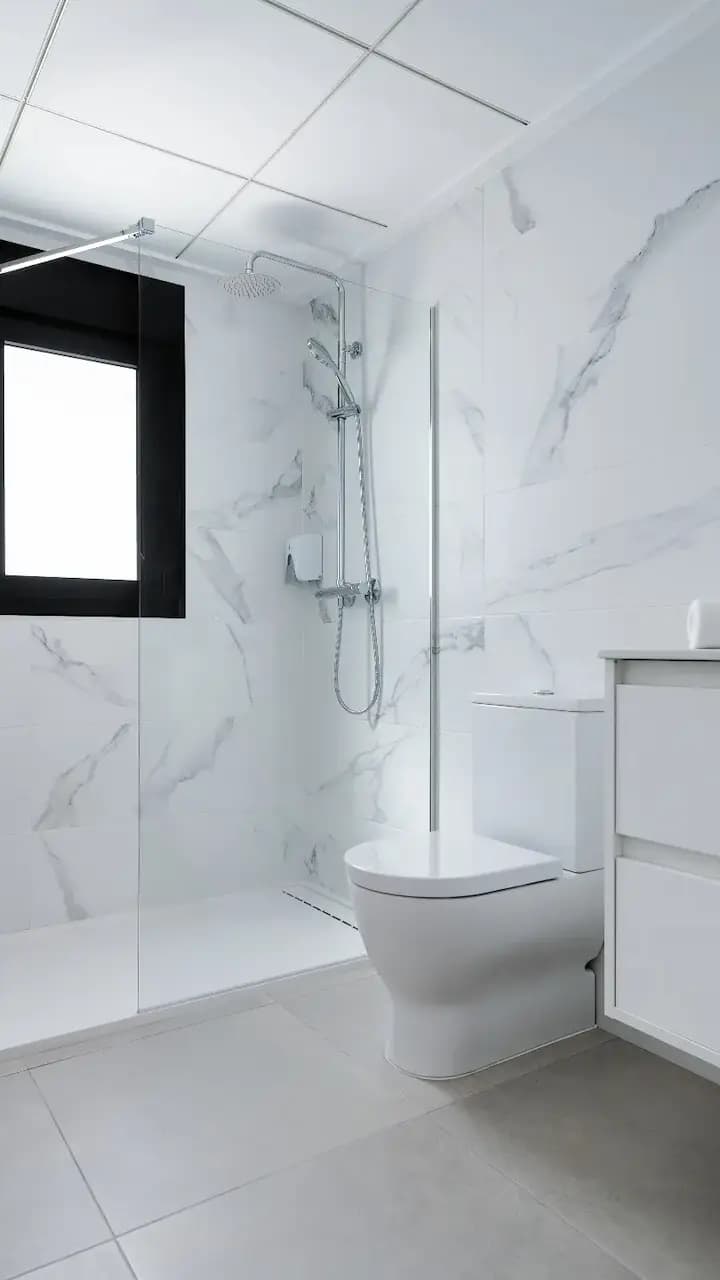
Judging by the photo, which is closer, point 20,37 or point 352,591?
point 20,37

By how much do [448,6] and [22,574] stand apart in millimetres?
1844

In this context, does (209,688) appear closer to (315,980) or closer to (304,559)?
(304,559)

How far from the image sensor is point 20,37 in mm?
1794

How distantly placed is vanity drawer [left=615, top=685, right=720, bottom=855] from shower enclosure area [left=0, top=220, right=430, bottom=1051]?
3.68ft

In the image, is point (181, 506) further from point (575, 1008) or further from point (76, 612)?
point (575, 1008)

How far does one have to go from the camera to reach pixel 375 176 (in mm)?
2301

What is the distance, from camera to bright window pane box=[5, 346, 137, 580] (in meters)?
2.58

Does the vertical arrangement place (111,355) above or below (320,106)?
below

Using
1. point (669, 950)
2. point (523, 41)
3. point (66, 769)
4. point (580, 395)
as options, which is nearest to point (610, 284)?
point (580, 395)

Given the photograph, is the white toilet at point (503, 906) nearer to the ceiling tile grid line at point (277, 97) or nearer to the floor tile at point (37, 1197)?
the floor tile at point (37, 1197)

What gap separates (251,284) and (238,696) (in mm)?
1082

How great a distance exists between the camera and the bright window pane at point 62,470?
2.58 m

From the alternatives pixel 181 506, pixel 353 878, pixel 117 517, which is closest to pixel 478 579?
pixel 181 506

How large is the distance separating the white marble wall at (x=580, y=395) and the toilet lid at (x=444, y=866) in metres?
0.44
